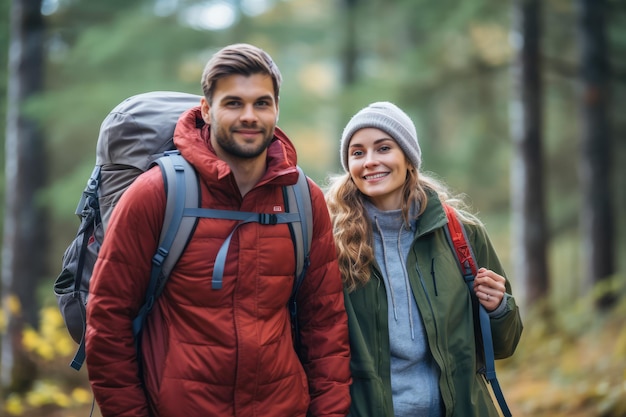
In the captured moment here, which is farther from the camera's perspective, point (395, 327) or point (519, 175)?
point (519, 175)

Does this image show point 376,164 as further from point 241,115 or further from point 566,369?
point 566,369

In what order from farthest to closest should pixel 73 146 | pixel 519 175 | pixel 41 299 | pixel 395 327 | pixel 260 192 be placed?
1. pixel 73 146
2. pixel 41 299
3. pixel 519 175
4. pixel 395 327
5. pixel 260 192

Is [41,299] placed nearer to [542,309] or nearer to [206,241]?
[542,309]

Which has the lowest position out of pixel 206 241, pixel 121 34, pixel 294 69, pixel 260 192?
pixel 206 241

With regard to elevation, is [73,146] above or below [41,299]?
above

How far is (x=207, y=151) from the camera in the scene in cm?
274

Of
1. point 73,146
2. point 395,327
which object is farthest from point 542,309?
point 73,146

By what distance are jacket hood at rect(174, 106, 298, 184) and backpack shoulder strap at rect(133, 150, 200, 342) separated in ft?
0.23

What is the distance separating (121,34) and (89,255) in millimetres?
7785

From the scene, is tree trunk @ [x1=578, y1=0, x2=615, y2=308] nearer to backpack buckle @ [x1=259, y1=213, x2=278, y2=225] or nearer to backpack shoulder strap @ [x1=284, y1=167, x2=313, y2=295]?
backpack shoulder strap @ [x1=284, y1=167, x2=313, y2=295]

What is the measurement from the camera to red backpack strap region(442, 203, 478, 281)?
329 centimetres

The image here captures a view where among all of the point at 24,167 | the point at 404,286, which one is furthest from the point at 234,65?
the point at 24,167

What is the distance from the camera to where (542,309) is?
921cm

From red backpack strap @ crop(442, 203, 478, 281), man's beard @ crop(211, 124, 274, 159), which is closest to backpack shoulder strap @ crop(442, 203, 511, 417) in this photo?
red backpack strap @ crop(442, 203, 478, 281)
